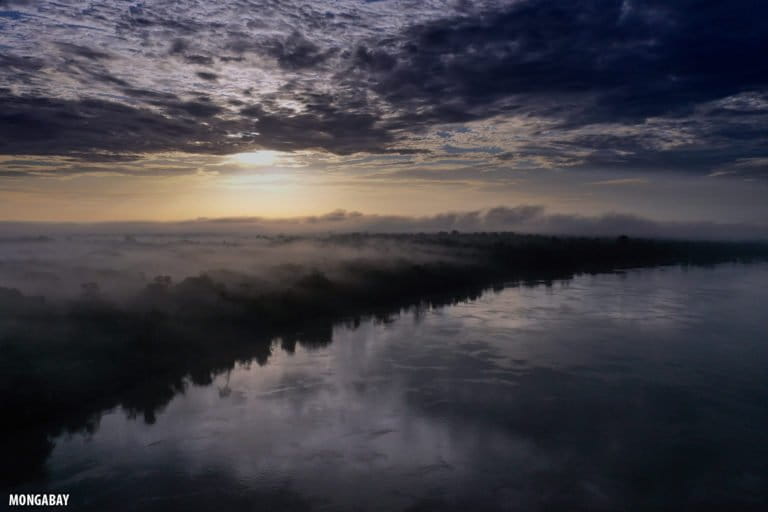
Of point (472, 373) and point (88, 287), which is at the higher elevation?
point (88, 287)

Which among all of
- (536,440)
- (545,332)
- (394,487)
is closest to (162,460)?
(394,487)

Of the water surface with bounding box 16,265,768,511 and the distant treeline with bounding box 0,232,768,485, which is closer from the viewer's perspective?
the water surface with bounding box 16,265,768,511

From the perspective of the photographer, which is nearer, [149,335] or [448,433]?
[448,433]

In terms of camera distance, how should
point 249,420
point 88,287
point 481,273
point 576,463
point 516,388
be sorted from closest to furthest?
point 576,463
point 249,420
point 516,388
point 88,287
point 481,273

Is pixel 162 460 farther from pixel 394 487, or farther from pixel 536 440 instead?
pixel 536 440
